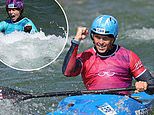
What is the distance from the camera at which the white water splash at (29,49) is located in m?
7.44

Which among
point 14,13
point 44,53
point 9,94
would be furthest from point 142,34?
point 14,13

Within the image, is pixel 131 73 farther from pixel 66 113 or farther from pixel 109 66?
pixel 66 113

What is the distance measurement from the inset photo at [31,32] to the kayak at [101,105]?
95 centimetres

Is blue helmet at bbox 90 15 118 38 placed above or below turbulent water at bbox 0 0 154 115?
above

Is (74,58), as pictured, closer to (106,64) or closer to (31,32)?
(106,64)

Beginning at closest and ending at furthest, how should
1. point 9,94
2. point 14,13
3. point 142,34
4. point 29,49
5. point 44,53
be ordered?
point 14,13 < point 9,94 < point 44,53 < point 29,49 < point 142,34

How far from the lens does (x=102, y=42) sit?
700 centimetres

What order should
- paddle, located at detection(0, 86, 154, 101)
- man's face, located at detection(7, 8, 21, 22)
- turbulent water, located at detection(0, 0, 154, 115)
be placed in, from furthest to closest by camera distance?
turbulent water, located at detection(0, 0, 154, 115)
man's face, located at detection(7, 8, 21, 22)
paddle, located at detection(0, 86, 154, 101)

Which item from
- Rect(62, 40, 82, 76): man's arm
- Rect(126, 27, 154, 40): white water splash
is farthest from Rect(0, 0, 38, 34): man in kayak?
Rect(126, 27, 154, 40): white water splash

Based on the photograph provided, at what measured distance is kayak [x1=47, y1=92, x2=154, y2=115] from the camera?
654 cm

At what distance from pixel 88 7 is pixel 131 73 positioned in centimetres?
1300

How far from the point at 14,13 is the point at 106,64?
3.95 ft

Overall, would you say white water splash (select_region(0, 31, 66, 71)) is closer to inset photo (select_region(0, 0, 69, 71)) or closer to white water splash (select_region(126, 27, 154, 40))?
inset photo (select_region(0, 0, 69, 71))

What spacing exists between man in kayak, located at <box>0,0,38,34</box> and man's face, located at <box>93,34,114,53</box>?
746 mm
